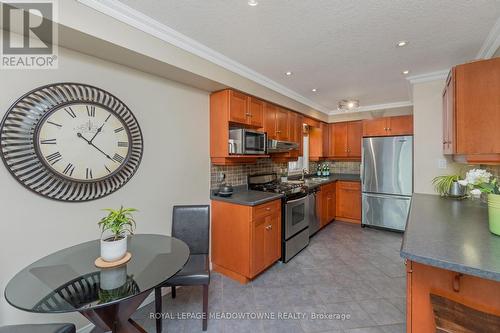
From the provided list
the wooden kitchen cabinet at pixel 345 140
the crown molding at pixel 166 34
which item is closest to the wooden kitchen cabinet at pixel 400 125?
the wooden kitchen cabinet at pixel 345 140

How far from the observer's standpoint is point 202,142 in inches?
109

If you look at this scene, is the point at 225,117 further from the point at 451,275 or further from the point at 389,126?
the point at 389,126

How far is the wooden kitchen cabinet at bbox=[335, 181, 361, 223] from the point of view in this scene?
181 inches

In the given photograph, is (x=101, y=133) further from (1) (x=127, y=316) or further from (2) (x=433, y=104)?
(2) (x=433, y=104)

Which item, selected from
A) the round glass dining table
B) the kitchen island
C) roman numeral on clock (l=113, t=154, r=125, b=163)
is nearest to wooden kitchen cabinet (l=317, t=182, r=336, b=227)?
the kitchen island

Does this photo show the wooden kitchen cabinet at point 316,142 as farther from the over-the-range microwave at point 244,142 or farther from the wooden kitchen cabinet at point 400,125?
the over-the-range microwave at point 244,142

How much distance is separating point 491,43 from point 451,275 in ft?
7.17

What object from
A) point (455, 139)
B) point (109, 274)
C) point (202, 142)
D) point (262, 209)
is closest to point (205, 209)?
point (262, 209)

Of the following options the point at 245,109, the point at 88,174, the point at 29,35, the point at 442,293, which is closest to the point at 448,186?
the point at 442,293

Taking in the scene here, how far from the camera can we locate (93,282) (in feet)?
3.78

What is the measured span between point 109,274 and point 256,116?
7.85ft

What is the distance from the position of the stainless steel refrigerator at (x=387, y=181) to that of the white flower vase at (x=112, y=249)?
424cm

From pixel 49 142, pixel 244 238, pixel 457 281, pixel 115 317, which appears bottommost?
pixel 115 317

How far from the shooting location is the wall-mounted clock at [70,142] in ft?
4.86
